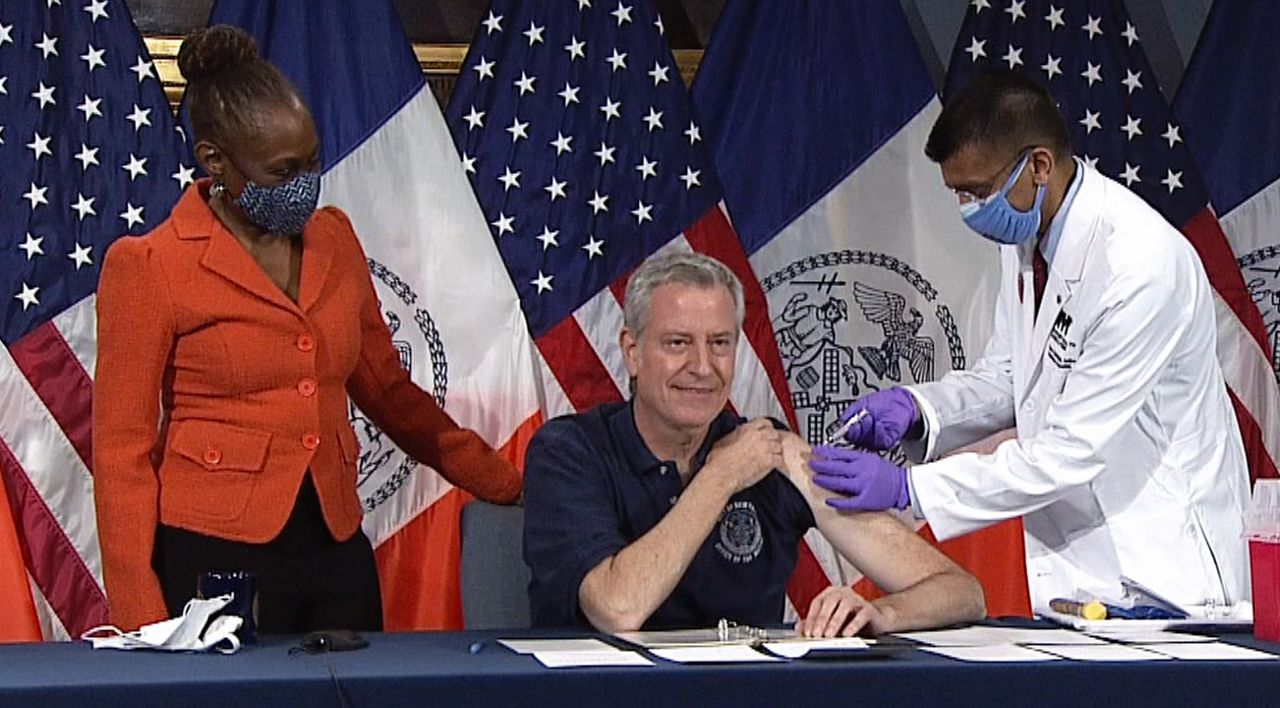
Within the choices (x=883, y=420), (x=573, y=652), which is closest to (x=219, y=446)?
(x=573, y=652)

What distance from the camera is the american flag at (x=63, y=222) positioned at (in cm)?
373

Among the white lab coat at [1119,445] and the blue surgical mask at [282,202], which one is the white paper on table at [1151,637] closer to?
the white lab coat at [1119,445]

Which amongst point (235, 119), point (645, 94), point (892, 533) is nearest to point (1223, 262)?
point (645, 94)

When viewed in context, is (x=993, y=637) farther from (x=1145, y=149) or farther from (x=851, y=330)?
(x=1145, y=149)

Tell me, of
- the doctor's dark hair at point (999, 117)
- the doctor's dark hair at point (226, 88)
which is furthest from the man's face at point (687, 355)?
the doctor's dark hair at point (226, 88)

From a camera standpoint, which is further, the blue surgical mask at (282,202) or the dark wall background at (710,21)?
the dark wall background at (710,21)

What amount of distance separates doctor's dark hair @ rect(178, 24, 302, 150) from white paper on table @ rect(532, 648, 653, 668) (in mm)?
1150

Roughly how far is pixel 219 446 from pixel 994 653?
134 cm

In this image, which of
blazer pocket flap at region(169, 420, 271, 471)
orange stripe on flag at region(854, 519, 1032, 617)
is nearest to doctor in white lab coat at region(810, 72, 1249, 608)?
blazer pocket flap at region(169, 420, 271, 471)

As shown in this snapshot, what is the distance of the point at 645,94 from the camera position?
4.11 m

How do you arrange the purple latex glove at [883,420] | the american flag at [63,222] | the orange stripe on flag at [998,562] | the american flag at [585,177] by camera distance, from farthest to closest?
the orange stripe on flag at [998,562], the american flag at [585,177], the american flag at [63,222], the purple latex glove at [883,420]

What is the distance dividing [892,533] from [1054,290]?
0.51m

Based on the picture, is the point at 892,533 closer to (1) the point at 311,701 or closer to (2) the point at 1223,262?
(1) the point at 311,701

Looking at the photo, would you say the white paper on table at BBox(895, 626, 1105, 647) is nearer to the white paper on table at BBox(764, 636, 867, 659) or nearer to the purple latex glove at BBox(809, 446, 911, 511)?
the white paper on table at BBox(764, 636, 867, 659)
